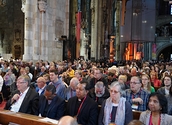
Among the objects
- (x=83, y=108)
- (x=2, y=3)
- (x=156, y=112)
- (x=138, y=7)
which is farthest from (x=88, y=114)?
(x=2, y=3)

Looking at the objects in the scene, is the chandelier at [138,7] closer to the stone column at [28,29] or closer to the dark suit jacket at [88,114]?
the stone column at [28,29]

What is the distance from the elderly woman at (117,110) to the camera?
3955mm

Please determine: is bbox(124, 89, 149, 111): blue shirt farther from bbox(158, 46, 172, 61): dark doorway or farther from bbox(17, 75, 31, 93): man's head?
bbox(158, 46, 172, 61): dark doorway

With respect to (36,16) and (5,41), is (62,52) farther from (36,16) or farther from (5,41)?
(5,41)

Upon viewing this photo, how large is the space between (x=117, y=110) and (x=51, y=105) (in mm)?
1322

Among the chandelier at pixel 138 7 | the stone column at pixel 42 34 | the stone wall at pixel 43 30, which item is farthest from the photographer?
the chandelier at pixel 138 7

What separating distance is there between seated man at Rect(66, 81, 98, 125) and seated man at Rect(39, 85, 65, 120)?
6.8 inches

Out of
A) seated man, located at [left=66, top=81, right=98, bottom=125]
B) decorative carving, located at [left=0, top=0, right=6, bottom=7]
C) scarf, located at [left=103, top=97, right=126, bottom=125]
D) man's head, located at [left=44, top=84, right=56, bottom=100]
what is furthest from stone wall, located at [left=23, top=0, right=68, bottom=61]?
decorative carving, located at [left=0, top=0, right=6, bottom=7]

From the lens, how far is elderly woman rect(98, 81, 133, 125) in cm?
396

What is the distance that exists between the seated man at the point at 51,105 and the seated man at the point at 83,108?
0.57ft

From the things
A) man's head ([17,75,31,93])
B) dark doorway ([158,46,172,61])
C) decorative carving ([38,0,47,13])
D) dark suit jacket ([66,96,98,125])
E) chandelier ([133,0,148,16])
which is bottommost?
dark suit jacket ([66,96,98,125])

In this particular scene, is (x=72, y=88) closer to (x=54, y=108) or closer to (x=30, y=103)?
(x=54, y=108)

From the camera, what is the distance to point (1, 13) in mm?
29672

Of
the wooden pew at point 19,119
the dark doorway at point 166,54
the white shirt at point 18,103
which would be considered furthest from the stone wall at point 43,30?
the dark doorway at point 166,54
